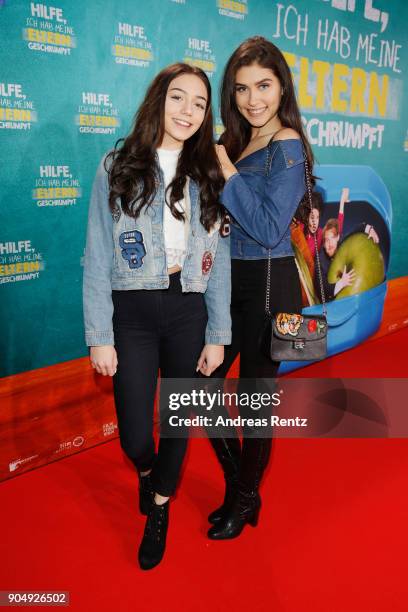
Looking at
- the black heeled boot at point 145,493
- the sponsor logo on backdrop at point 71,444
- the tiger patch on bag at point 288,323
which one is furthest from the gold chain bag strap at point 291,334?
the sponsor logo on backdrop at point 71,444

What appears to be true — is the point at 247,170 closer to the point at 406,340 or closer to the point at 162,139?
the point at 162,139

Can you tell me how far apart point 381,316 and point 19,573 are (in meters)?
3.36

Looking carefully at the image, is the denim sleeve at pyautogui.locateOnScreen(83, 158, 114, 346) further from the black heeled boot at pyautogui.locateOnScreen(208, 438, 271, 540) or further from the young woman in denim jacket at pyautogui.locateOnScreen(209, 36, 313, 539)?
the black heeled boot at pyautogui.locateOnScreen(208, 438, 271, 540)

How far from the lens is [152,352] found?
5.86 ft

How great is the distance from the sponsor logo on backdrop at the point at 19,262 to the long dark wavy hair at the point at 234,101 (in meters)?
0.92

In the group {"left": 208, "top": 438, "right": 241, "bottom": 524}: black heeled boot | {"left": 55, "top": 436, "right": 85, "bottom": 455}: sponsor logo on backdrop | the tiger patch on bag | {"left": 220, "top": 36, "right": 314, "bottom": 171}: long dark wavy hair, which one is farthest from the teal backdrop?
the tiger patch on bag

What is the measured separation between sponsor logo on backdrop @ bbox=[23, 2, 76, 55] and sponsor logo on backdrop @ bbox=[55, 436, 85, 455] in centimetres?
165

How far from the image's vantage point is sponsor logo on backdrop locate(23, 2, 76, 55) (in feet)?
7.18

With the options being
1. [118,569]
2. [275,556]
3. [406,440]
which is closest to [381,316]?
[406,440]

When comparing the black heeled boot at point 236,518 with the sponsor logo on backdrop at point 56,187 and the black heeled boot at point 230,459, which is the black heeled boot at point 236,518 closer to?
the black heeled boot at point 230,459

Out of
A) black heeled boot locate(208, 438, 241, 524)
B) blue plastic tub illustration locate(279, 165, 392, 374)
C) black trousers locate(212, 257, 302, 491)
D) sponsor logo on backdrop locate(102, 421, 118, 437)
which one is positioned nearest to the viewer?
black trousers locate(212, 257, 302, 491)

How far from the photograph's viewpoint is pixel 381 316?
4477 mm

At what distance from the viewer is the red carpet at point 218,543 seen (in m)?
1.79

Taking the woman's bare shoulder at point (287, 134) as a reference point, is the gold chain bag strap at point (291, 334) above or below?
below
